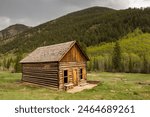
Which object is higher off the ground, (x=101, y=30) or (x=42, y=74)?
(x=101, y=30)

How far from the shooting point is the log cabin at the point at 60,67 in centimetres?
2328

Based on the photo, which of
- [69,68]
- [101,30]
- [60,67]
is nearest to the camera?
[60,67]

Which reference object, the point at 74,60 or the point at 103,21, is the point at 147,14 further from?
the point at 74,60

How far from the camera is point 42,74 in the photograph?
84.7ft

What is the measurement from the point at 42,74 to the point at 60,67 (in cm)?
374

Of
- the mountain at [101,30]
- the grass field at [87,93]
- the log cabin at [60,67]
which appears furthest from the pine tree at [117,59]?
the mountain at [101,30]

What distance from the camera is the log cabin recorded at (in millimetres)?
23281

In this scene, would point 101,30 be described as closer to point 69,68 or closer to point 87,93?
point 69,68

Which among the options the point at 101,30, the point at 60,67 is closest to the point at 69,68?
the point at 60,67

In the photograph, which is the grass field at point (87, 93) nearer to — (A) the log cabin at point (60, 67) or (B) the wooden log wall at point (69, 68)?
(A) the log cabin at point (60, 67)

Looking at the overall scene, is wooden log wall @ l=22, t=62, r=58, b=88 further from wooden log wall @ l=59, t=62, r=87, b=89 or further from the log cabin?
wooden log wall @ l=59, t=62, r=87, b=89

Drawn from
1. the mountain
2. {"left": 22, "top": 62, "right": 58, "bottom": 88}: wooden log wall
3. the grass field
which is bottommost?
the grass field

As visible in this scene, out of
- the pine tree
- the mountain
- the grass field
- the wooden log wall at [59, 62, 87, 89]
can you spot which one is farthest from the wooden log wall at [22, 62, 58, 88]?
the mountain

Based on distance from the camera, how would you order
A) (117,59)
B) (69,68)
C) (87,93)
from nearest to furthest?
(87,93), (69,68), (117,59)
